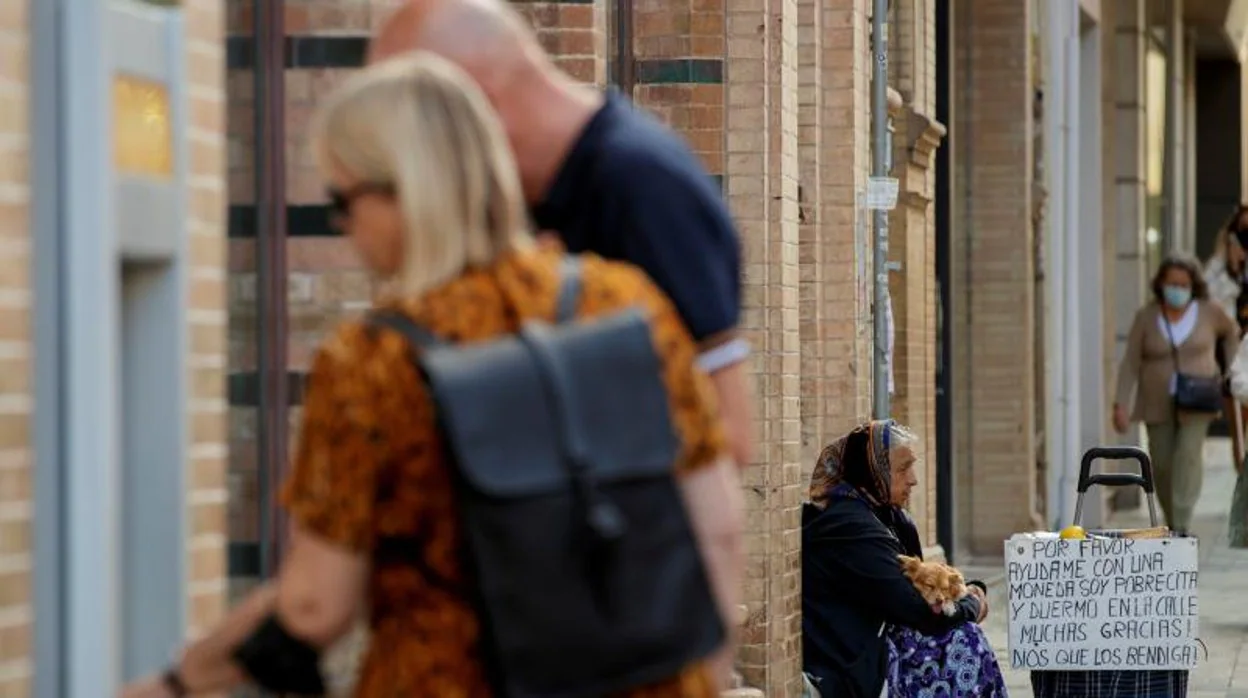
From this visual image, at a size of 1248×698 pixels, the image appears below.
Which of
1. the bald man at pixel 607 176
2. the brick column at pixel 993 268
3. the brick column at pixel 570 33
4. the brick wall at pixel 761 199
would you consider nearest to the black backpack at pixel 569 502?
the bald man at pixel 607 176

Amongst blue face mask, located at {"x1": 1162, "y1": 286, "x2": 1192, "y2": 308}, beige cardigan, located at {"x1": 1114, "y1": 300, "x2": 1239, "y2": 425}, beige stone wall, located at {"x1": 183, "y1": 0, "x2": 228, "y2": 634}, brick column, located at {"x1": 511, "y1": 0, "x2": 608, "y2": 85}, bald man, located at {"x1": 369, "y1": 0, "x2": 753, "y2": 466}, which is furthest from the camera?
beige cardigan, located at {"x1": 1114, "y1": 300, "x2": 1239, "y2": 425}

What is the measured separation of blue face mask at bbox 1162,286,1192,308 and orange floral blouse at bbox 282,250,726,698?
1402cm

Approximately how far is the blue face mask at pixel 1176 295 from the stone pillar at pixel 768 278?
796cm

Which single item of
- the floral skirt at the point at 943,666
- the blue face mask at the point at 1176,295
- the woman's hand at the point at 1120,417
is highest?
the blue face mask at the point at 1176,295

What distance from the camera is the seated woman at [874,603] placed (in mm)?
8883

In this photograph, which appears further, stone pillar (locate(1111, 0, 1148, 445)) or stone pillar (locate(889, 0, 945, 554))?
stone pillar (locate(1111, 0, 1148, 445))

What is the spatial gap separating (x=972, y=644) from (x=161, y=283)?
4318mm

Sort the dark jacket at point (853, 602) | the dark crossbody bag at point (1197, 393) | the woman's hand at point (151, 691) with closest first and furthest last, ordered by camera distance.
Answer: the woman's hand at point (151, 691) → the dark jacket at point (853, 602) → the dark crossbody bag at point (1197, 393)

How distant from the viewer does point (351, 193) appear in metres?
3.66

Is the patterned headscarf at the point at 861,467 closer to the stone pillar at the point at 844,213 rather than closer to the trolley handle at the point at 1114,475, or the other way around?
the trolley handle at the point at 1114,475

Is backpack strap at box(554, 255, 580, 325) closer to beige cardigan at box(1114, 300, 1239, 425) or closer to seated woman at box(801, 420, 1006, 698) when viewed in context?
seated woman at box(801, 420, 1006, 698)

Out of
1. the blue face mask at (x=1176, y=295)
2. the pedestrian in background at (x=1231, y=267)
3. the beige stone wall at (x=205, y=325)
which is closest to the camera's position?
the beige stone wall at (x=205, y=325)

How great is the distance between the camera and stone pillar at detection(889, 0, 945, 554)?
1377 cm

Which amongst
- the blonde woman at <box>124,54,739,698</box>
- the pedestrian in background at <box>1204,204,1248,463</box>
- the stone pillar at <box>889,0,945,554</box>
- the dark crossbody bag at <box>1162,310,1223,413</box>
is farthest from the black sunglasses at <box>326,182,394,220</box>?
the pedestrian in background at <box>1204,204,1248,463</box>
